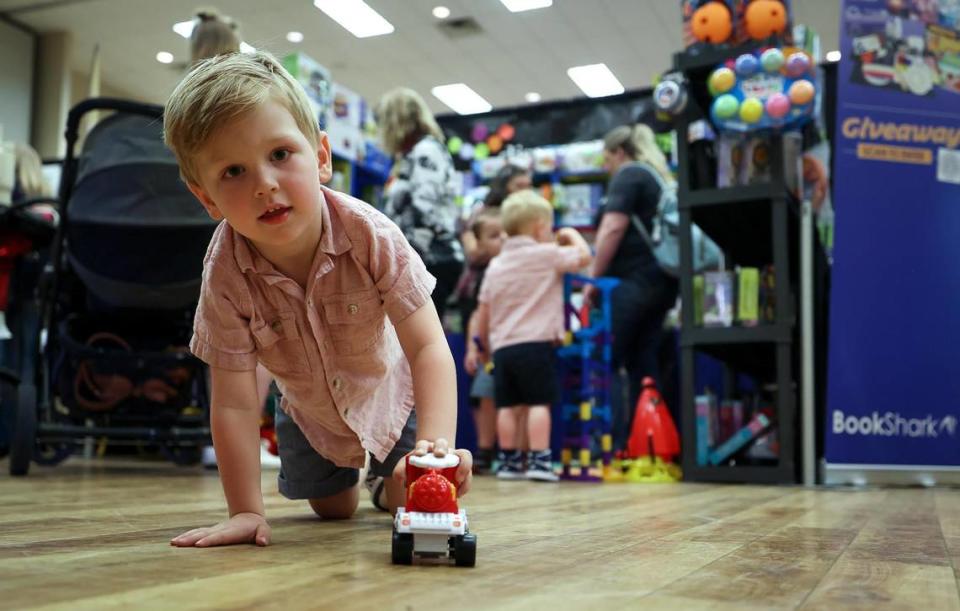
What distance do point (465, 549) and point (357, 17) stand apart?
23.8ft

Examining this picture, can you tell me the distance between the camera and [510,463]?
395 cm

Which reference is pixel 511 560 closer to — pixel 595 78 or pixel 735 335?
pixel 735 335

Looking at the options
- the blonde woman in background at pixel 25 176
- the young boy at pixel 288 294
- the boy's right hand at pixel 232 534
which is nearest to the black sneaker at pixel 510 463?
the young boy at pixel 288 294

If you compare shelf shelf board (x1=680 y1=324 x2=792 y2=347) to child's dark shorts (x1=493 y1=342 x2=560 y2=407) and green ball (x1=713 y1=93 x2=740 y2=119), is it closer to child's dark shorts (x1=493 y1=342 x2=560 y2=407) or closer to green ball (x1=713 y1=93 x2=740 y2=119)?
child's dark shorts (x1=493 y1=342 x2=560 y2=407)

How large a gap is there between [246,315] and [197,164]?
0.25m

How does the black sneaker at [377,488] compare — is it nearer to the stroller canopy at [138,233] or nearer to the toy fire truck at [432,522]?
the toy fire truck at [432,522]

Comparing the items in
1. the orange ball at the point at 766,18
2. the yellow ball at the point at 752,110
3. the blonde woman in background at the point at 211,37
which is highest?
the orange ball at the point at 766,18

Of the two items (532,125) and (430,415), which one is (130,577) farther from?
(532,125)

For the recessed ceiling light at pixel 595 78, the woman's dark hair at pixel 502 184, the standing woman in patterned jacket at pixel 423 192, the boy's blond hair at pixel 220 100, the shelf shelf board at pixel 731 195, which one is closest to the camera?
the boy's blond hair at pixel 220 100

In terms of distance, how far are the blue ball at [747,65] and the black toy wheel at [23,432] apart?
106 inches

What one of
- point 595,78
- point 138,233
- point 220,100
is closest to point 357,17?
point 595,78

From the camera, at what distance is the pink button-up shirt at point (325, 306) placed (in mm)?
Result: 1367

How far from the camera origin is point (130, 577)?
92cm

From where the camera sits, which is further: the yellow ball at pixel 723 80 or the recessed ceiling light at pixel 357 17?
the recessed ceiling light at pixel 357 17
